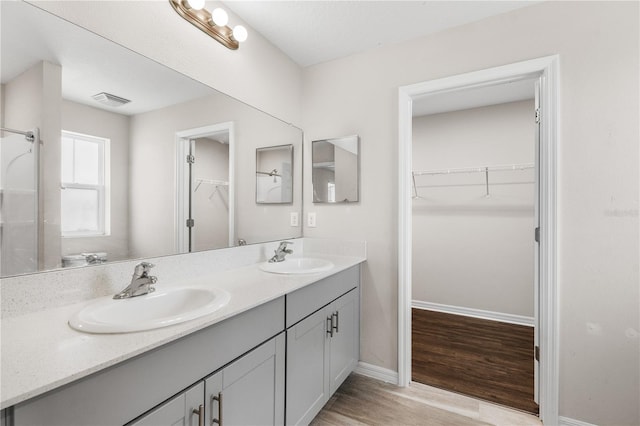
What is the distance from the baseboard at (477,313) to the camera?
2.91 m

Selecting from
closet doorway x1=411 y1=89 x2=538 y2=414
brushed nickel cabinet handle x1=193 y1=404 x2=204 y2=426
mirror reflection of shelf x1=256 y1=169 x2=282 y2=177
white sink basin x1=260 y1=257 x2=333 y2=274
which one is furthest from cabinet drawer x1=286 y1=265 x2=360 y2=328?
closet doorway x1=411 y1=89 x2=538 y2=414

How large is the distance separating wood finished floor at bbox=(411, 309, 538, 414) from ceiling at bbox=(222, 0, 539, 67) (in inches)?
91.5

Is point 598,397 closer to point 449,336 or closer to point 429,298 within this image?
point 449,336

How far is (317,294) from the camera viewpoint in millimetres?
1546

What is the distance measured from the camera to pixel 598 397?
1510 mm

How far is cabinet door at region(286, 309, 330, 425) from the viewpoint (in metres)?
1.33

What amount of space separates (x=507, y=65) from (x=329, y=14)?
108 centimetres

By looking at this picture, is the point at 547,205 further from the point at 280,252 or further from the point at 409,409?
the point at 280,252

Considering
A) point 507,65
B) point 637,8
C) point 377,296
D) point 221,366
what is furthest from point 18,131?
point 637,8

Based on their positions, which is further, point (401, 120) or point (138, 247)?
point (401, 120)

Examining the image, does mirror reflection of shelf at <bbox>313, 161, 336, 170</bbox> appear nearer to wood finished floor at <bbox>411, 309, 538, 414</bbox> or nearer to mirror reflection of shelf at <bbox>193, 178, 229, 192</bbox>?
mirror reflection of shelf at <bbox>193, 178, 229, 192</bbox>

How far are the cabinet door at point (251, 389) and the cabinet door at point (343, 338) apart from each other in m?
0.48

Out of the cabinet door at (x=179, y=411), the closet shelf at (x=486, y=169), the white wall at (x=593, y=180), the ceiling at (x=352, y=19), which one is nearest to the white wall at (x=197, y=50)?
the ceiling at (x=352, y=19)

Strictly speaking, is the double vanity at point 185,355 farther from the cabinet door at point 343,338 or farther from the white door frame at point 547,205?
the white door frame at point 547,205
